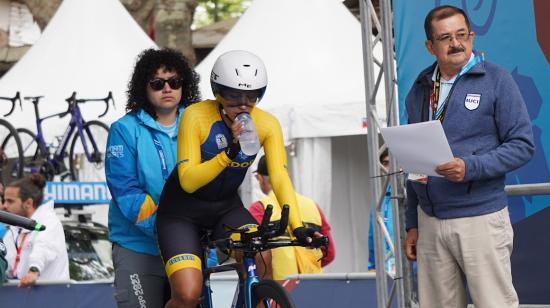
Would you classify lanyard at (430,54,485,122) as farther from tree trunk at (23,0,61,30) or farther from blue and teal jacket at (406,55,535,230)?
tree trunk at (23,0,61,30)

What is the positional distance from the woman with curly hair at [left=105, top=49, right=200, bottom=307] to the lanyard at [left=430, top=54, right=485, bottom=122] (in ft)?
5.22

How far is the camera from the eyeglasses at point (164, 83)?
7.26m

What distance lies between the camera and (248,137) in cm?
622

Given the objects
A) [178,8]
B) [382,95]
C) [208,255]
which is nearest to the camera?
[208,255]

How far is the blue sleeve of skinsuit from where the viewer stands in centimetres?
692

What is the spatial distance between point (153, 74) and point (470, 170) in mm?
2129

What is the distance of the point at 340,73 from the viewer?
50.4 feet

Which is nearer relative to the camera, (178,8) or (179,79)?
(179,79)

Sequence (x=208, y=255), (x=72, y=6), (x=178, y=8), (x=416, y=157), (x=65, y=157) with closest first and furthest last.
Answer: (x=416, y=157), (x=208, y=255), (x=65, y=157), (x=72, y=6), (x=178, y=8)

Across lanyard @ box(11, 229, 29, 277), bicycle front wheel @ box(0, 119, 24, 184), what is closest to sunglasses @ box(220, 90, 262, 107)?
lanyard @ box(11, 229, 29, 277)

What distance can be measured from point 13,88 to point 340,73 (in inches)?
182

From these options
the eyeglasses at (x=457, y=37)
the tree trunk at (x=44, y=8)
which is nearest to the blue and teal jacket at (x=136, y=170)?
the eyeglasses at (x=457, y=37)

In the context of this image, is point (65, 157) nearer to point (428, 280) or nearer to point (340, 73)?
A: point (340, 73)

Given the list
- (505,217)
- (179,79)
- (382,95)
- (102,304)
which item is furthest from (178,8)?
(505,217)
